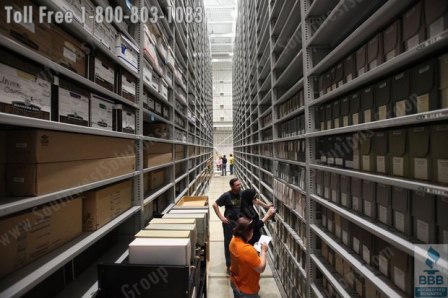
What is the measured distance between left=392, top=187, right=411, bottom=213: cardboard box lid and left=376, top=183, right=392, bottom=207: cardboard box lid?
0.03 m

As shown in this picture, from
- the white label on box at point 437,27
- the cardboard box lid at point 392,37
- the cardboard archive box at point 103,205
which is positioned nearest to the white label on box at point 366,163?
the cardboard box lid at point 392,37

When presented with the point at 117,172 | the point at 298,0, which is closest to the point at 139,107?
the point at 117,172

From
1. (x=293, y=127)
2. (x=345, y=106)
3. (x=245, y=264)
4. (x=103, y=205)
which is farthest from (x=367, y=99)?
(x=103, y=205)

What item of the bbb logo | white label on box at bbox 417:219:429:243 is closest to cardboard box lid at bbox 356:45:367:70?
white label on box at bbox 417:219:429:243

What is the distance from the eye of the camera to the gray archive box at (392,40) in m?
1.22

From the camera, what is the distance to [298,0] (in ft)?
7.97

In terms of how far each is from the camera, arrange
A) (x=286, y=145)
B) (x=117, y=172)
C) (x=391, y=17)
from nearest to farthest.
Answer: (x=391, y=17) < (x=117, y=172) < (x=286, y=145)

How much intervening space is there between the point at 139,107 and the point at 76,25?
959 millimetres

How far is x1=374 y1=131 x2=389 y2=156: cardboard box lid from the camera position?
132cm

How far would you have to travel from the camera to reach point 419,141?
3.61 ft

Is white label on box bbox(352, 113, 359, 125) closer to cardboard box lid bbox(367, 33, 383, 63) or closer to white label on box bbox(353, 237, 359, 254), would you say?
cardboard box lid bbox(367, 33, 383, 63)

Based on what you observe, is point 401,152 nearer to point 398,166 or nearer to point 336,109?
Result: point 398,166

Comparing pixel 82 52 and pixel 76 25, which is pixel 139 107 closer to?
pixel 82 52

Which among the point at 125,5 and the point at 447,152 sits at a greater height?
the point at 125,5
